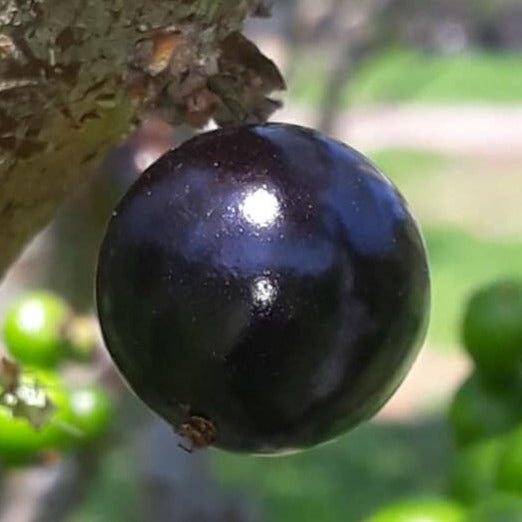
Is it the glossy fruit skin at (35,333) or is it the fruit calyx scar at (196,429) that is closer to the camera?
the fruit calyx scar at (196,429)

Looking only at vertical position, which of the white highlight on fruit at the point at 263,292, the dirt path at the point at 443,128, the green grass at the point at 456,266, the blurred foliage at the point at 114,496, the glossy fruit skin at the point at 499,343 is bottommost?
the white highlight on fruit at the point at 263,292

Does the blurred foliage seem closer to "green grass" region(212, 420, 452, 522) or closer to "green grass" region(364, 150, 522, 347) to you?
"green grass" region(212, 420, 452, 522)

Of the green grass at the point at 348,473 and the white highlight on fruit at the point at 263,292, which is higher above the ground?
the green grass at the point at 348,473

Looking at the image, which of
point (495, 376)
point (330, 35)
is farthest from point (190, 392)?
point (330, 35)

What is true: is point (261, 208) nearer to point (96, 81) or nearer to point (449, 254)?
point (96, 81)

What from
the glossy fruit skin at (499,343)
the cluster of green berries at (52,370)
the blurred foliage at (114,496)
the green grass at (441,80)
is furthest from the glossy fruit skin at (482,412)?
the green grass at (441,80)

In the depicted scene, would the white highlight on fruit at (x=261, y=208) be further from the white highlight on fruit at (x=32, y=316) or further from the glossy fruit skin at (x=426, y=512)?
the white highlight on fruit at (x=32, y=316)

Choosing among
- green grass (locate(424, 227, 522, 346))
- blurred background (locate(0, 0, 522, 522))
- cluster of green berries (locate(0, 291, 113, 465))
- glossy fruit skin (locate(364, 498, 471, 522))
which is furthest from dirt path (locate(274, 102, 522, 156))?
glossy fruit skin (locate(364, 498, 471, 522))
